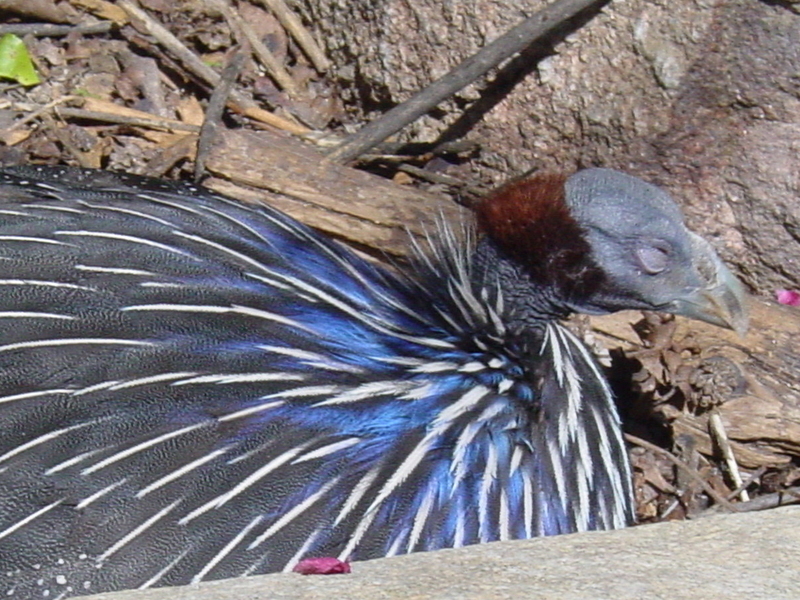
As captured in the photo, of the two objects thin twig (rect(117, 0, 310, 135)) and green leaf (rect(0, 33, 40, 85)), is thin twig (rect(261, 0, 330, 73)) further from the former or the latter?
green leaf (rect(0, 33, 40, 85))

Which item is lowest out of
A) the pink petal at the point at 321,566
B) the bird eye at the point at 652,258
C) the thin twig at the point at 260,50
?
the pink petal at the point at 321,566

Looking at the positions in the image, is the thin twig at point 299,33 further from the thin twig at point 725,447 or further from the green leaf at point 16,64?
the thin twig at point 725,447

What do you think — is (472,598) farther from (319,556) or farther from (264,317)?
(264,317)

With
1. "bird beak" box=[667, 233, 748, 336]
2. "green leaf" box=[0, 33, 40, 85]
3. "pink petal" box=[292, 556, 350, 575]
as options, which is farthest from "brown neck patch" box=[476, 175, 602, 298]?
"green leaf" box=[0, 33, 40, 85]

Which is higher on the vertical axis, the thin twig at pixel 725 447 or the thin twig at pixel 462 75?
the thin twig at pixel 462 75

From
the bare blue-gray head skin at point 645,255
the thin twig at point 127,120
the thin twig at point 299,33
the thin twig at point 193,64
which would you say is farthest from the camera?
the thin twig at point 299,33

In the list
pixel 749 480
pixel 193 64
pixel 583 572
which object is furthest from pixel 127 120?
pixel 583 572

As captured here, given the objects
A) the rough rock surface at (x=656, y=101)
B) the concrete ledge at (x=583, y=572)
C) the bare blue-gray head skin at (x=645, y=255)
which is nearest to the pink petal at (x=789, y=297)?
the rough rock surface at (x=656, y=101)

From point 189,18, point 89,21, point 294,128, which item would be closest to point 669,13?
point 294,128

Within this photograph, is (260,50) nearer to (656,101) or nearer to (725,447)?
(656,101)
